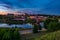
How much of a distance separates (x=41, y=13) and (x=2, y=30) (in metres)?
0.80

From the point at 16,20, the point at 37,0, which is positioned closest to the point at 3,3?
the point at 16,20

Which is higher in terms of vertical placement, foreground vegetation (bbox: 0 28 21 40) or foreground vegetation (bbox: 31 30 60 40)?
foreground vegetation (bbox: 0 28 21 40)

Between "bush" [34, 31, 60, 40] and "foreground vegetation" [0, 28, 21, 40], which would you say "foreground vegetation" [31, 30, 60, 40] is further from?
"foreground vegetation" [0, 28, 21, 40]

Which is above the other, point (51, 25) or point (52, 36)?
point (51, 25)

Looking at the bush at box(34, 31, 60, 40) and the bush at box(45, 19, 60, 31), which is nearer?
the bush at box(34, 31, 60, 40)

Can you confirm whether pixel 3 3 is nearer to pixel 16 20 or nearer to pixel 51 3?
pixel 16 20

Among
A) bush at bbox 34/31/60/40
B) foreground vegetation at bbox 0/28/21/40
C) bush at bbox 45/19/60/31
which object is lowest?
bush at bbox 34/31/60/40

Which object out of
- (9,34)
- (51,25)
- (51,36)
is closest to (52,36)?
(51,36)

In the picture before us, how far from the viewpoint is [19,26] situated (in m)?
3.65

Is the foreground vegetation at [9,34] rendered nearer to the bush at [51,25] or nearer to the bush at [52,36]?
the bush at [52,36]

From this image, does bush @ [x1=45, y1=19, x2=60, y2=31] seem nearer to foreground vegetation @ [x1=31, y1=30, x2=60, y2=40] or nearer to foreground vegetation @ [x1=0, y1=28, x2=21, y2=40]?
foreground vegetation @ [x1=31, y1=30, x2=60, y2=40]

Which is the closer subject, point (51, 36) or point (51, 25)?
point (51, 36)

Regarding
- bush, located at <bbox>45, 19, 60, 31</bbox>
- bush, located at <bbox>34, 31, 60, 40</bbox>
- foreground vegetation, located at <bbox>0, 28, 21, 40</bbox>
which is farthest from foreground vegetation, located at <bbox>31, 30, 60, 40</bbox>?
foreground vegetation, located at <bbox>0, 28, 21, 40</bbox>

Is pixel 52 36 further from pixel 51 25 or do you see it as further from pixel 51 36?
pixel 51 25
